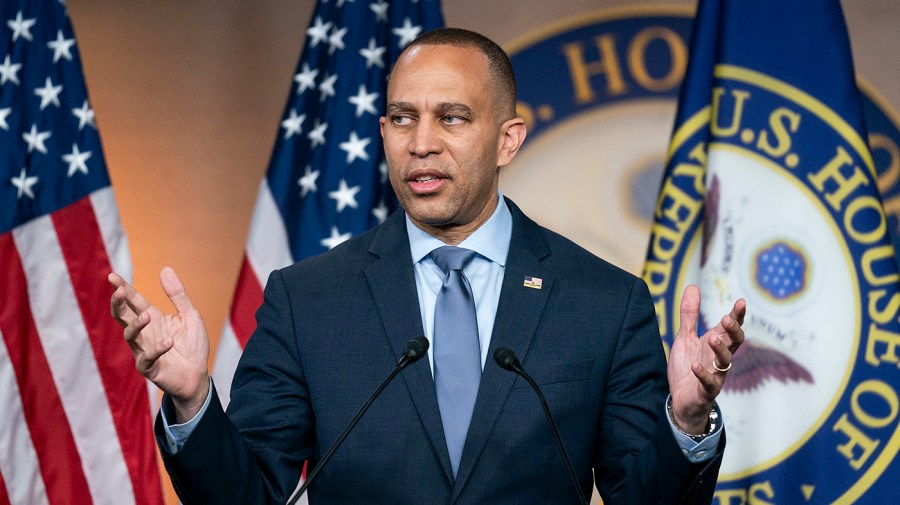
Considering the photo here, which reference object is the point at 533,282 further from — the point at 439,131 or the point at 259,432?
the point at 259,432

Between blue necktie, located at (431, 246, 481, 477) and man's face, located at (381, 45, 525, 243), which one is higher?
man's face, located at (381, 45, 525, 243)

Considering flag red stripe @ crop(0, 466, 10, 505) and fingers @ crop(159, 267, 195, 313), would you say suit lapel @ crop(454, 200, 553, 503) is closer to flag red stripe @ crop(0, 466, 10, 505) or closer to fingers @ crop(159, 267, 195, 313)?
fingers @ crop(159, 267, 195, 313)

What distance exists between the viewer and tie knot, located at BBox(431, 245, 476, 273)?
2123mm

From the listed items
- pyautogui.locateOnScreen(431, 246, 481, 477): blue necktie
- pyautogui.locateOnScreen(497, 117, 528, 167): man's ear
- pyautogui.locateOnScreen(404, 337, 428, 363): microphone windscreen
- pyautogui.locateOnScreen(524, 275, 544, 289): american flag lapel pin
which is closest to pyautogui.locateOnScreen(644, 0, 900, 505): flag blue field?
pyautogui.locateOnScreen(497, 117, 528, 167): man's ear

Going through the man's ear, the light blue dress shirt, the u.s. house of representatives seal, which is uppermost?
the man's ear

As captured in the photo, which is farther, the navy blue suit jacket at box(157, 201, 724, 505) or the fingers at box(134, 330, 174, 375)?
the navy blue suit jacket at box(157, 201, 724, 505)

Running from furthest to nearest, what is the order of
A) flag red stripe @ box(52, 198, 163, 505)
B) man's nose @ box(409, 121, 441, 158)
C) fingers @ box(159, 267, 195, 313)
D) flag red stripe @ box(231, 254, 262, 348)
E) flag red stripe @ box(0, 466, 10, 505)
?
flag red stripe @ box(231, 254, 262, 348) < flag red stripe @ box(52, 198, 163, 505) < flag red stripe @ box(0, 466, 10, 505) < man's nose @ box(409, 121, 441, 158) < fingers @ box(159, 267, 195, 313)

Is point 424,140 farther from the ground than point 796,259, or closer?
farther from the ground

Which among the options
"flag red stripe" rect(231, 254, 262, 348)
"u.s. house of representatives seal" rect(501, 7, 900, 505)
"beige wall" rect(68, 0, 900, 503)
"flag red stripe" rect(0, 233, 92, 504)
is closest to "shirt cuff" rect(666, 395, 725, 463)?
"u.s. house of representatives seal" rect(501, 7, 900, 505)

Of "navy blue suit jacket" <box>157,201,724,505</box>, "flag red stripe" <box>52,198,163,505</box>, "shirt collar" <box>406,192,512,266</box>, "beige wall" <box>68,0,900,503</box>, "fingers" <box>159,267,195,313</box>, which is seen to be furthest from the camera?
"beige wall" <box>68,0,900,503</box>

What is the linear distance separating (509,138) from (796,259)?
1434 mm

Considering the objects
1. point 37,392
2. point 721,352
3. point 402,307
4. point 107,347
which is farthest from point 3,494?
point 721,352

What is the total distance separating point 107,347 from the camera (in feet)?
11.6

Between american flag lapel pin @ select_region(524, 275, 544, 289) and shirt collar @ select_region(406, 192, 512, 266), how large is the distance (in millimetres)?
78
